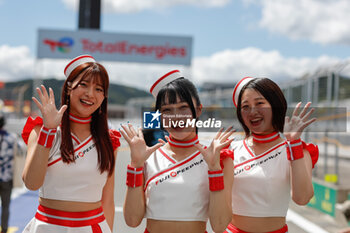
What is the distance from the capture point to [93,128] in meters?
2.19

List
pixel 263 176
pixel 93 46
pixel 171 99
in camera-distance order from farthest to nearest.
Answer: pixel 93 46
pixel 263 176
pixel 171 99

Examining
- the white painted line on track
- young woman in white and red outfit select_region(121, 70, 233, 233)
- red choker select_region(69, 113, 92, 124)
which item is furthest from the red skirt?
the white painted line on track

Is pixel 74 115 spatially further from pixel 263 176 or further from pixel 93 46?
pixel 93 46

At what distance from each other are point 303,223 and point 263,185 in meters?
3.48

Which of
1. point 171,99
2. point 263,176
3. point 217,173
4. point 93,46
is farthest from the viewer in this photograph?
point 93,46

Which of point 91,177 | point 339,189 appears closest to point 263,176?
point 91,177

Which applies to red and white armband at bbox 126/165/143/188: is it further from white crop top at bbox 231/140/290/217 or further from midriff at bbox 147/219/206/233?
white crop top at bbox 231/140/290/217

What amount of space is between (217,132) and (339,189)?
4377mm

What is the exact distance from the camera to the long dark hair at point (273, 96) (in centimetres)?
208

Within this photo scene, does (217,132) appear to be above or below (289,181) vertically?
above

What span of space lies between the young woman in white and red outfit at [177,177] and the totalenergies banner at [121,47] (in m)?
9.64

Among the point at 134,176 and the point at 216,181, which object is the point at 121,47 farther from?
the point at 216,181

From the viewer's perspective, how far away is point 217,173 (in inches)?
70.9

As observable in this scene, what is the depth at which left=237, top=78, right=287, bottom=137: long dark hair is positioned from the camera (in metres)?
2.08
